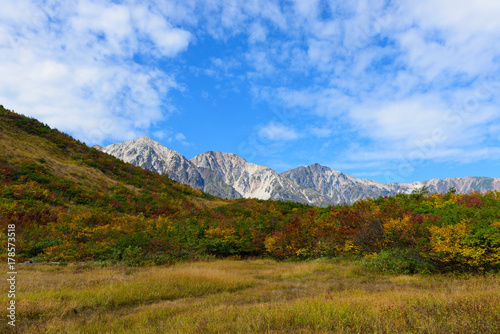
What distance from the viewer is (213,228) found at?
811 inches

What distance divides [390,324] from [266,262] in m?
14.3

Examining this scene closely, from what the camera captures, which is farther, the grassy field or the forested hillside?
the forested hillside

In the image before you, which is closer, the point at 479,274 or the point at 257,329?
the point at 257,329

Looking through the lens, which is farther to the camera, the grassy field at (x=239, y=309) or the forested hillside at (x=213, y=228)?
the forested hillside at (x=213, y=228)

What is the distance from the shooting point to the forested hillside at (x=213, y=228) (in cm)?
1002

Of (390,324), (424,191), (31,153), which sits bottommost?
(390,324)

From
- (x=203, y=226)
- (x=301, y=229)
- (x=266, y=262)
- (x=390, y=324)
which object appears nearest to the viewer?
(x=390, y=324)

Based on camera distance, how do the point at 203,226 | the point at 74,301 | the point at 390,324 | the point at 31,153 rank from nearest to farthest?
the point at 390,324 < the point at 74,301 < the point at 203,226 < the point at 31,153

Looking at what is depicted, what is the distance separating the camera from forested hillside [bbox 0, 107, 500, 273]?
32.9 ft

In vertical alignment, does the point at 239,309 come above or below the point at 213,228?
below

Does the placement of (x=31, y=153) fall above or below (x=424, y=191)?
above

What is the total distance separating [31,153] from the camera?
30734 millimetres

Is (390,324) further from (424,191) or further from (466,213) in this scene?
(424,191)

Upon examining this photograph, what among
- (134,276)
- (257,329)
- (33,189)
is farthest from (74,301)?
(33,189)
